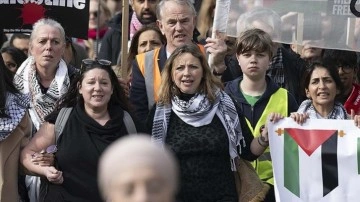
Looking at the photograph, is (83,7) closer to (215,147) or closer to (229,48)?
(229,48)

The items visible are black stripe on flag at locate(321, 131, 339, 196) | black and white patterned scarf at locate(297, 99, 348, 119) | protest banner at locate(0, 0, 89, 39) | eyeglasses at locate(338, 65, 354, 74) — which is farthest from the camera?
protest banner at locate(0, 0, 89, 39)

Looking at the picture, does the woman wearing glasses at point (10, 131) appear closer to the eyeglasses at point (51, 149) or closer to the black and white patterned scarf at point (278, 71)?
the eyeglasses at point (51, 149)

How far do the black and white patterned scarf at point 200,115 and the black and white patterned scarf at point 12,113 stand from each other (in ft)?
3.05

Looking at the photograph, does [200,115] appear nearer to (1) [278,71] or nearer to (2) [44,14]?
(1) [278,71]

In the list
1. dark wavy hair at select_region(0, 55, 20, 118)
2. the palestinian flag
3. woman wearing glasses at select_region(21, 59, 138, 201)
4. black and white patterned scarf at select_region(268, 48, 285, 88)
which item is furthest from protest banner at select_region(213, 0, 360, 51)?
dark wavy hair at select_region(0, 55, 20, 118)

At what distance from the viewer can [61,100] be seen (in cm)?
827

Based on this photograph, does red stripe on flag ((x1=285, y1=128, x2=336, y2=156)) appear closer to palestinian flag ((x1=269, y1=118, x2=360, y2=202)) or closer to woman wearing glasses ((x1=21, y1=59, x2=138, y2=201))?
palestinian flag ((x1=269, y1=118, x2=360, y2=202))

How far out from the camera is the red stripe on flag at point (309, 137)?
826cm

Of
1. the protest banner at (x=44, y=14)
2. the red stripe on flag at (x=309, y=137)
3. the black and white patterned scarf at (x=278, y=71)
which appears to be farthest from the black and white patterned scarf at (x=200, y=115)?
the protest banner at (x=44, y=14)

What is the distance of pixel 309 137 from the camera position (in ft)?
27.2

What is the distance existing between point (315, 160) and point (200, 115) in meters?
0.94

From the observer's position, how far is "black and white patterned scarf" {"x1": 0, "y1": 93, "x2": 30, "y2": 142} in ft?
26.0

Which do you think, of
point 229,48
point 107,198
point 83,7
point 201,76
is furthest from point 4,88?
point 107,198

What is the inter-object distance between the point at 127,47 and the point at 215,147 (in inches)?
77.3
